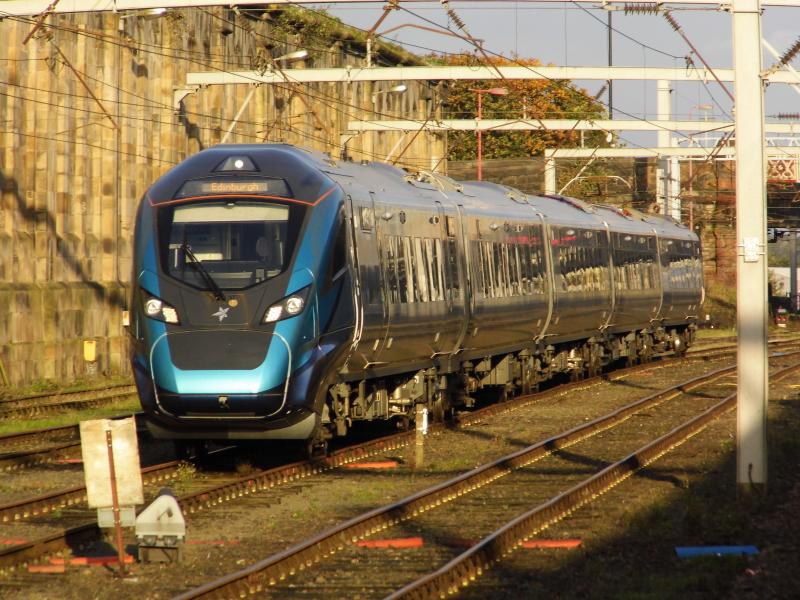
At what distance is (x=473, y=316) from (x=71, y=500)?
886cm

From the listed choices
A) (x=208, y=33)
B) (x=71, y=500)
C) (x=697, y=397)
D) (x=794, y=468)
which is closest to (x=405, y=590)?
(x=71, y=500)

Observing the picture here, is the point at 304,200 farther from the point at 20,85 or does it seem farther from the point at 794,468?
the point at 20,85

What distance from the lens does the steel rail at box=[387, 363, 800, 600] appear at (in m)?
9.52

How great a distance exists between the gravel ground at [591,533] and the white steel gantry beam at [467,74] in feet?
34.2

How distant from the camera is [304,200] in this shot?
15.0 m

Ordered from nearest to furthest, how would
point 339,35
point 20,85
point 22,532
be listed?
point 22,532, point 20,85, point 339,35

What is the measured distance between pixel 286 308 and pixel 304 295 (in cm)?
24

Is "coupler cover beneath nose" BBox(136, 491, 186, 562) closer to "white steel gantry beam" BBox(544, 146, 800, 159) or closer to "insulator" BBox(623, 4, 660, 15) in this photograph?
"insulator" BBox(623, 4, 660, 15)

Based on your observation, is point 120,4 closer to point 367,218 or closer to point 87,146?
point 367,218

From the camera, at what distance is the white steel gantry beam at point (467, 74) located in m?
26.9

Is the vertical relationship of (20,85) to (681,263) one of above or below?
above

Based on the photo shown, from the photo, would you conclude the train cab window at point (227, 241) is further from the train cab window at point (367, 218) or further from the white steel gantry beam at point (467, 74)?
the white steel gantry beam at point (467, 74)

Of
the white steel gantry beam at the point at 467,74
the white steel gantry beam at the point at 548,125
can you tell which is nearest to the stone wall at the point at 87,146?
the white steel gantry beam at the point at 467,74

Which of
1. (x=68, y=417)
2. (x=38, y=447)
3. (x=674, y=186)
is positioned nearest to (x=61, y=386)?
(x=68, y=417)
